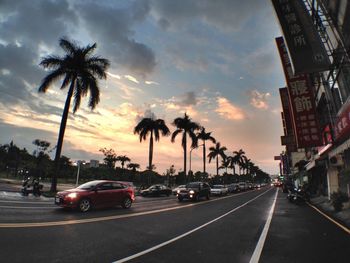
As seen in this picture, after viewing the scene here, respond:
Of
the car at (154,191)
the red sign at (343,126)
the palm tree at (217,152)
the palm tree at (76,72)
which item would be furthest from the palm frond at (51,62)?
the palm tree at (217,152)

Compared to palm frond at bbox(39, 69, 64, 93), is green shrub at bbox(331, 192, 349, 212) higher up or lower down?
lower down

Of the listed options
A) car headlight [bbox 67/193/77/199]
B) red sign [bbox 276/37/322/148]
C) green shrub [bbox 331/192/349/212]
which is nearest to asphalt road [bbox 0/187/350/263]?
car headlight [bbox 67/193/77/199]

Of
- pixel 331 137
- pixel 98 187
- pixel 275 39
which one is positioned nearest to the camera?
pixel 98 187

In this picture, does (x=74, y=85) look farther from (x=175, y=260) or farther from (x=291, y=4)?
(x=175, y=260)

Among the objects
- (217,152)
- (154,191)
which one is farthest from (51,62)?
(217,152)

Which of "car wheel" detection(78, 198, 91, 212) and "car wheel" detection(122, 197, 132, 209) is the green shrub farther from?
"car wheel" detection(78, 198, 91, 212)

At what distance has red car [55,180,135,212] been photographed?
46.1 ft

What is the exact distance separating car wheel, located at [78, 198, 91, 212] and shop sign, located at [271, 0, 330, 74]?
1164 centimetres

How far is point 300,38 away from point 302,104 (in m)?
6.96

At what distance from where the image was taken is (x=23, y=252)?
619 centimetres

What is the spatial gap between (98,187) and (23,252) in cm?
955

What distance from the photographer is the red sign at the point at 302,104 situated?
18.6 m

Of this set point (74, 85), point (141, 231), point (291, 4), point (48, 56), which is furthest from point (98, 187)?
point (48, 56)

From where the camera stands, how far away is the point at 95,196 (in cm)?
1509
